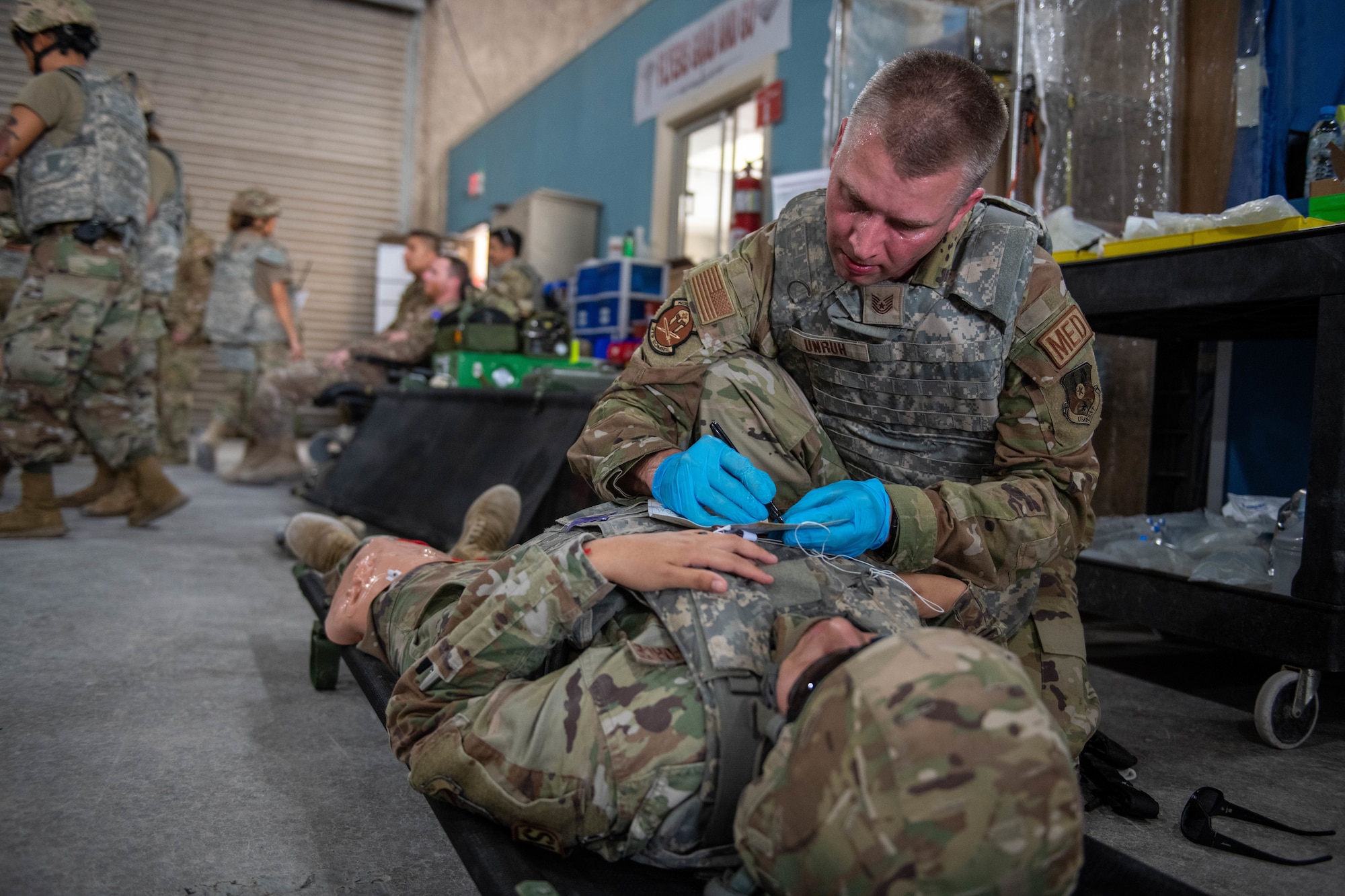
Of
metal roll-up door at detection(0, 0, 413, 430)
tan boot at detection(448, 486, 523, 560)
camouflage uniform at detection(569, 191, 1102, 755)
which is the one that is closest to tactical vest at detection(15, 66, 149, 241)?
tan boot at detection(448, 486, 523, 560)

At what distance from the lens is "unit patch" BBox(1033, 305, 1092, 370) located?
145 centimetres

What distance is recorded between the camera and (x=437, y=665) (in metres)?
1.13

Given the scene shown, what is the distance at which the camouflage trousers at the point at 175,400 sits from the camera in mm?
6371

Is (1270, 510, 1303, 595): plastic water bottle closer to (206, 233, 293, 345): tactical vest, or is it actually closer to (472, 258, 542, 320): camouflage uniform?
(472, 258, 542, 320): camouflage uniform

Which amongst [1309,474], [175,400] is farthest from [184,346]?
[1309,474]

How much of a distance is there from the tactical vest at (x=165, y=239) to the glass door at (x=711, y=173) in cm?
270

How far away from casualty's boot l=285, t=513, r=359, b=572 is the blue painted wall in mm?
3121

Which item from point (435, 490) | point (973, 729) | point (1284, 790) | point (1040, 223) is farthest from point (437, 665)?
point (435, 490)

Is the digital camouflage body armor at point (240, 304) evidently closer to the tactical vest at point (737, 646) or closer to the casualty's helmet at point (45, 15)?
the casualty's helmet at point (45, 15)

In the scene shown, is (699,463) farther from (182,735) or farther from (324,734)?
(182,735)

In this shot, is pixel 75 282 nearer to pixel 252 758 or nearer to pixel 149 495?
pixel 149 495

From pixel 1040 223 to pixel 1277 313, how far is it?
3.03 ft

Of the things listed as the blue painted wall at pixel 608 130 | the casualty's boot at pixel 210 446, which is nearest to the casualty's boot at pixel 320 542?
the blue painted wall at pixel 608 130

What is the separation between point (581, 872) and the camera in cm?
99
